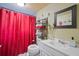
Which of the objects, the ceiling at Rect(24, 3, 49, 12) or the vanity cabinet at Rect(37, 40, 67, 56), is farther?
the ceiling at Rect(24, 3, 49, 12)

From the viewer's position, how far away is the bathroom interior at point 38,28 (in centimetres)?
139

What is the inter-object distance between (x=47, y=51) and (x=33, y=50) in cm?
21

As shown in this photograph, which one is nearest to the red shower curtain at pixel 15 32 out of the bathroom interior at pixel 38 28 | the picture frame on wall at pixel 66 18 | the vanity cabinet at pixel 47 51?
the bathroom interior at pixel 38 28

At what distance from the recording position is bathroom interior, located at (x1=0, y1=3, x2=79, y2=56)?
1387mm

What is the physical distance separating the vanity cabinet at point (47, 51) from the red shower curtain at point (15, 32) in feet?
0.44

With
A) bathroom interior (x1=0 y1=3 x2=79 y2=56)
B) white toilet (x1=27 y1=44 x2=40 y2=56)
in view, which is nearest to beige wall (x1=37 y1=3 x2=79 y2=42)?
bathroom interior (x1=0 y1=3 x2=79 y2=56)

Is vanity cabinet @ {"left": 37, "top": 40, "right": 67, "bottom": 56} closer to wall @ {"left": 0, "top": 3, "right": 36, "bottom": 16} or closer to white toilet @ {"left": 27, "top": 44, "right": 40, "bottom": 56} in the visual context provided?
white toilet @ {"left": 27, "top": 44, "right": 40, "bottom": 56}

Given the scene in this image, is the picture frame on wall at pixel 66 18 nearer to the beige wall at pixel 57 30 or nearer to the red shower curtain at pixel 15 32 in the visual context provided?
the beige wall at pixel 57 30

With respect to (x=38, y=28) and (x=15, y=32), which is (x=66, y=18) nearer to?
(x=38, y=28)

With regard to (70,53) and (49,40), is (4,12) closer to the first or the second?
(49,40)

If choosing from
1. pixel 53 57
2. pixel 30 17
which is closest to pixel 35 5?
pixel 30 17

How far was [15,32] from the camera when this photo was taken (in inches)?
55.9

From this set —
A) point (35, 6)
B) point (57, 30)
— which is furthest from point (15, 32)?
point (57, 30)

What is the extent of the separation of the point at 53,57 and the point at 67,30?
0.46 meters
